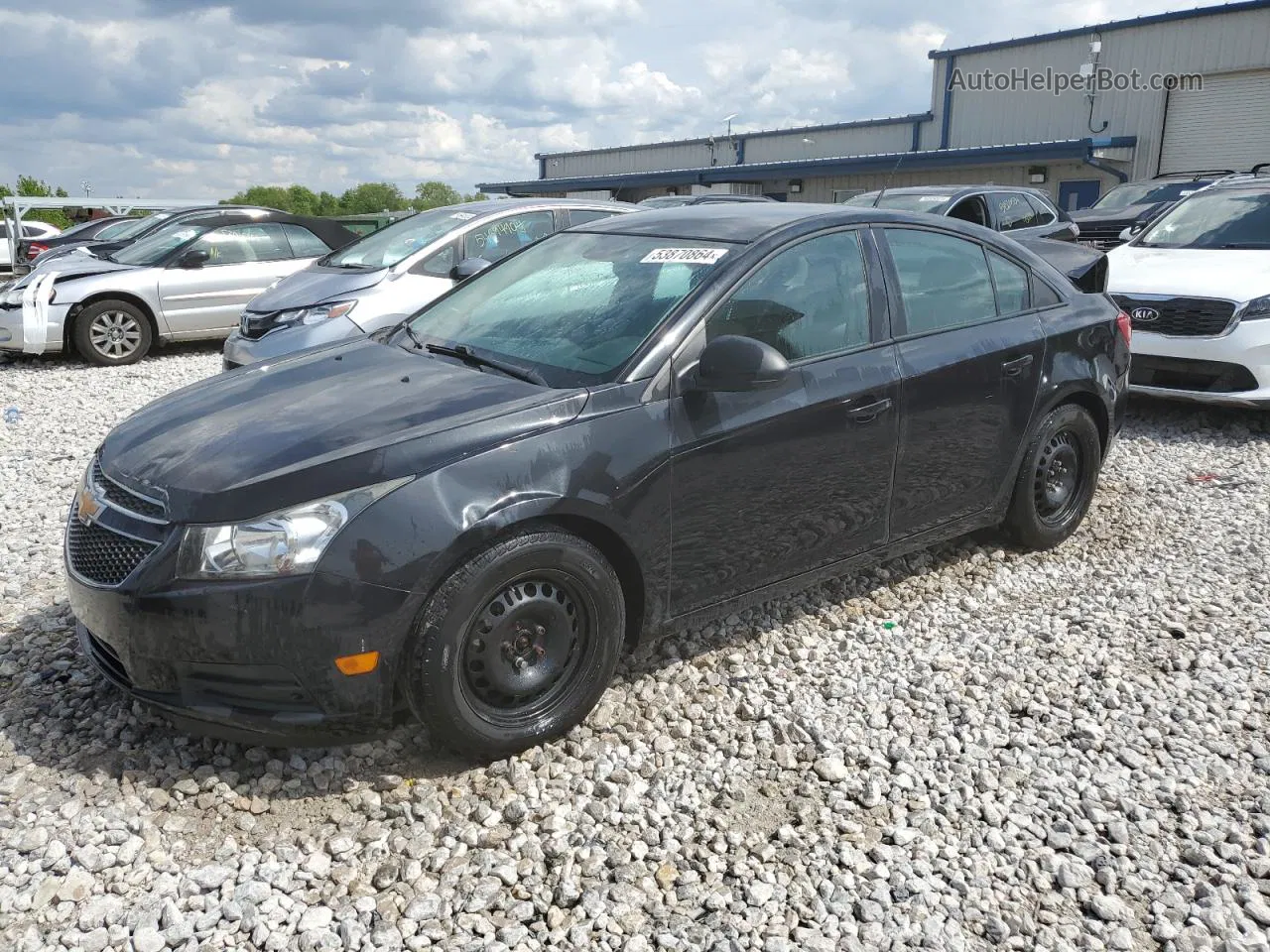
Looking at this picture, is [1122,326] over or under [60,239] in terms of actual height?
over

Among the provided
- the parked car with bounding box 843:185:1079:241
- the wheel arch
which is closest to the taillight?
the parked car with bounding box 843:185:1079:241

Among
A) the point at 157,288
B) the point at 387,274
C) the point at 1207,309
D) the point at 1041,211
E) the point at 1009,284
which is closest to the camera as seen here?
the point at 1009,284

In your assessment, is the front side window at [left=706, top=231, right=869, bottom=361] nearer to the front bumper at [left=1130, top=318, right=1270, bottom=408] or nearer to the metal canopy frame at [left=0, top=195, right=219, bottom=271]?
the front bumper at [left=1130, top=318, right=1270, bottom=408]

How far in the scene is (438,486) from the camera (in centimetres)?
298

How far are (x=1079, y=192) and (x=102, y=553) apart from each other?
85.6ft

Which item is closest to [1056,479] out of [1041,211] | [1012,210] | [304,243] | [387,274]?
[387,274]

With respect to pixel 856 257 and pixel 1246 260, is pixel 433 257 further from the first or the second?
pixel 1246 260

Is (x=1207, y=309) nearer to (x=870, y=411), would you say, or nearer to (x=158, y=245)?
(x=870, y=411)

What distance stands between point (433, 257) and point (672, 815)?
20.5 feet

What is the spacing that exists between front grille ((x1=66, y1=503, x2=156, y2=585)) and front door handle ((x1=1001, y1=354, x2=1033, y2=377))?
343 centimetres

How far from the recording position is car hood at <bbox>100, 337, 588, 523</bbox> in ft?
9.59

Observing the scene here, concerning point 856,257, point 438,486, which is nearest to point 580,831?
point 438,486

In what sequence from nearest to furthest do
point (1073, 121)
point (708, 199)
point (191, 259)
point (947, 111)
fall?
point (708, 199)
point (191, 259)
point (1073, 121)
point (947, 111)

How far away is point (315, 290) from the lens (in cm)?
821
